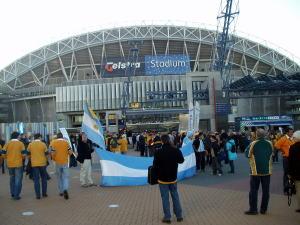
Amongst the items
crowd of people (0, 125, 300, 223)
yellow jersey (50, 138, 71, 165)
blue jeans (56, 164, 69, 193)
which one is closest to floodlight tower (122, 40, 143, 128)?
crowd of people (0, 125, 300, 223)

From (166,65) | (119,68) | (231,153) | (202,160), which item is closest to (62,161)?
(231,153)

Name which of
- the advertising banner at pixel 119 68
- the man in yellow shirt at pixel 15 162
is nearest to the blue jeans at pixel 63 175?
the man in yellow shirt at pixel 15 162

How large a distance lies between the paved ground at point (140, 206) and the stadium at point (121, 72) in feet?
184

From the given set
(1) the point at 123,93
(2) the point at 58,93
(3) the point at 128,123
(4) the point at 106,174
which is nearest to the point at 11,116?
(2) the point at 58,93

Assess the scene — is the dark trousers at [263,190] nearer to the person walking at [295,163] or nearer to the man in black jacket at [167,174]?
the person walking at [295,163]

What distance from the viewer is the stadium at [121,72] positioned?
7762 cm

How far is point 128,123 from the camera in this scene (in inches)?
2544

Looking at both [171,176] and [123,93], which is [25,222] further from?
[123,93]

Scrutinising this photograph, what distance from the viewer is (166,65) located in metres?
76.9

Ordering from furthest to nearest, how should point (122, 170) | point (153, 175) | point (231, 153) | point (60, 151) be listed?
point (231, 153) → point (122, 170) → point (60, 151) → point (153, 175)

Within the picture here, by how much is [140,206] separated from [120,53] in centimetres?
7983

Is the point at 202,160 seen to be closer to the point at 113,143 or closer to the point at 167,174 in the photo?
the point at 113,143

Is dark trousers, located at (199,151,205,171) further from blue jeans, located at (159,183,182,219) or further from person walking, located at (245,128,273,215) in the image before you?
blue jeans, located at (159,183,182,219)

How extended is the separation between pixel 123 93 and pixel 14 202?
64.4m
